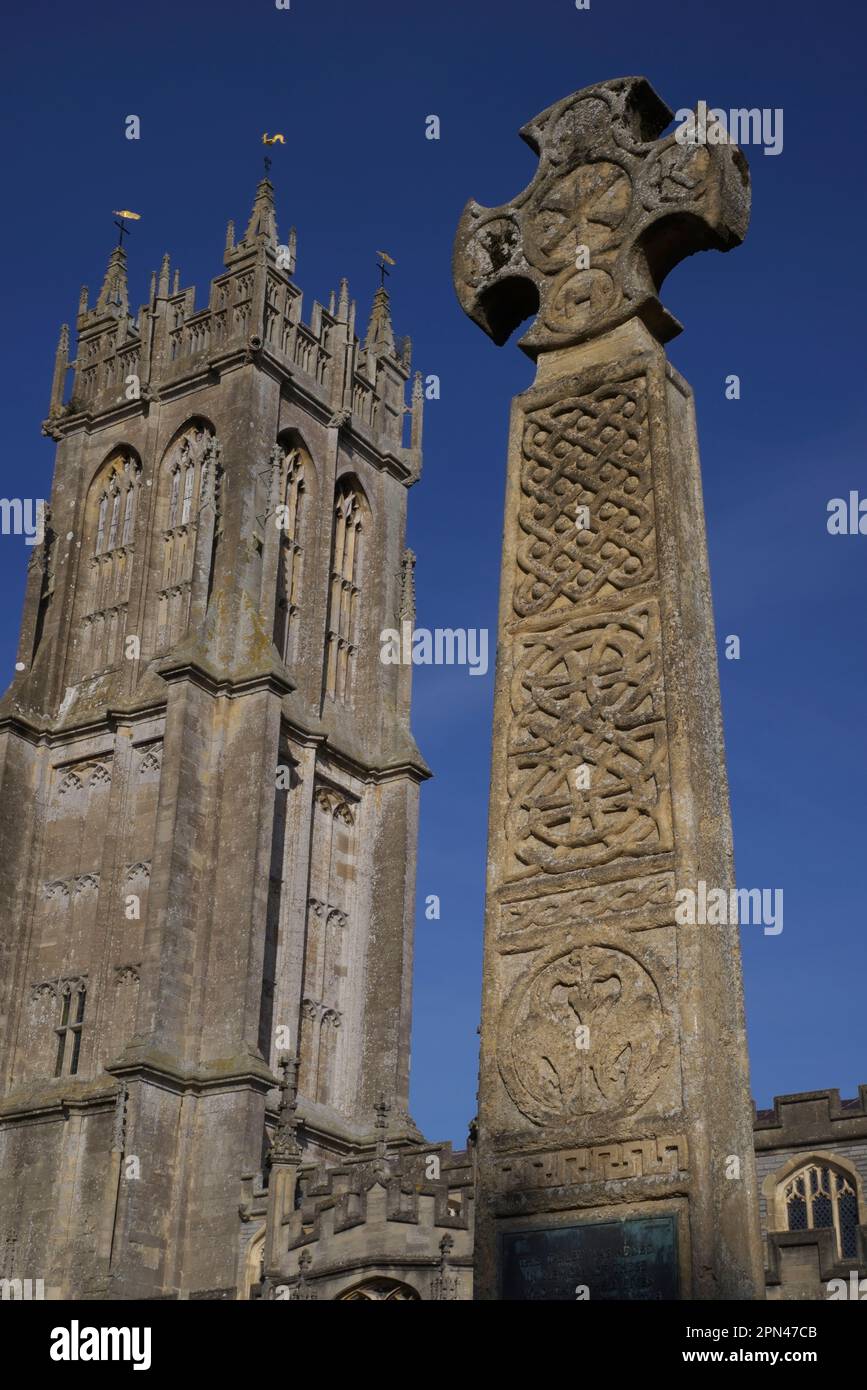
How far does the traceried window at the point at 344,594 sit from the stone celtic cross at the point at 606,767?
113 ft

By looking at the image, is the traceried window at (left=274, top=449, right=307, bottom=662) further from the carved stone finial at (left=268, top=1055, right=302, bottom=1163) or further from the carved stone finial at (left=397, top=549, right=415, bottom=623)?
the carved stone finial at (left=268, top=1055, right=302, bottom=1163)

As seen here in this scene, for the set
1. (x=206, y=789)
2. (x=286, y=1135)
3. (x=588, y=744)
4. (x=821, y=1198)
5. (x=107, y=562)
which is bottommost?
(x=588, y=744)

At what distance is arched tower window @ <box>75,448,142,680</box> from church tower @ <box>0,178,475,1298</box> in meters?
0.08

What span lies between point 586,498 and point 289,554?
115 ft

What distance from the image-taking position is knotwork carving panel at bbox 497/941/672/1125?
21.2ft

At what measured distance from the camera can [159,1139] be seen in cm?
3294

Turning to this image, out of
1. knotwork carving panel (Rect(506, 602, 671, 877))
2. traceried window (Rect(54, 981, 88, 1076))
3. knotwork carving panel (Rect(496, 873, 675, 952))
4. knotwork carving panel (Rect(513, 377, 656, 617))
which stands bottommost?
knotwork carving panel (Rect(496, 873, 675, 952))

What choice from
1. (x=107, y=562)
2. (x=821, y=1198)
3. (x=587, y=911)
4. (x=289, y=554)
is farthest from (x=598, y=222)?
(x=107, y=562)

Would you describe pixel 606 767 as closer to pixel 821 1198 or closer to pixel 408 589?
pixel 821 1198

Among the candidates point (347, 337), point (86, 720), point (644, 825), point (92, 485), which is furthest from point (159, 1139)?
point (644, 825)

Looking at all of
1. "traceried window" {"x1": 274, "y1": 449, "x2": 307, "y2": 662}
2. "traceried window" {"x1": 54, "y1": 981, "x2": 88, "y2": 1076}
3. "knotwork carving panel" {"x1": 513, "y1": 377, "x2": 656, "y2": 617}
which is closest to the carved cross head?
"knotwork carving panel" {"x1": 513, "y1": 377, "x2": 656, "y2": 617}

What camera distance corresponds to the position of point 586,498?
7762 mm

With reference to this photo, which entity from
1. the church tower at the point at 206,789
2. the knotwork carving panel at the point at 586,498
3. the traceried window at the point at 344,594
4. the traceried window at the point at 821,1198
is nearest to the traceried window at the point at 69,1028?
the church tower at the point at 206,789
